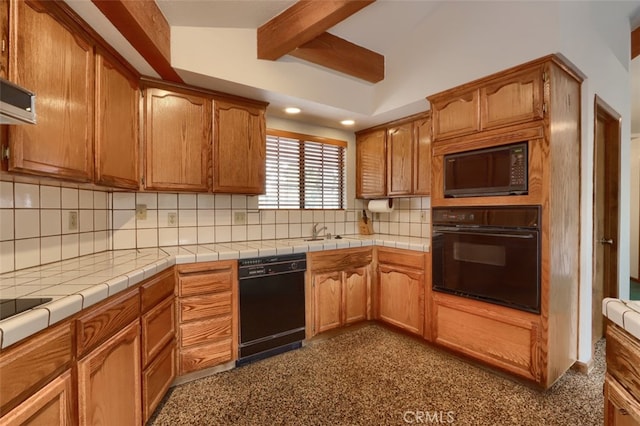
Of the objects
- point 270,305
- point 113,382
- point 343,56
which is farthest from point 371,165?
point 113,382

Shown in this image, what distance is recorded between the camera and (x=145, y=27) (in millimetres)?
1608

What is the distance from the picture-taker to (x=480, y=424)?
1635mm

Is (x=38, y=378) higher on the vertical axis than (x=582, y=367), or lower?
higher

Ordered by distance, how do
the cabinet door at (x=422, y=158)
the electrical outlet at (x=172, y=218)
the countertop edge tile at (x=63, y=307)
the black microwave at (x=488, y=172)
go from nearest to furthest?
the countertop edge tile at (x=63, y=307) < the black microwave at (x=488, y=172) < the electrical outlet at (x=172, y=218) < the cabinet door at (x=422, y=158)

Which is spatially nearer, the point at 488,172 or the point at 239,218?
the point at 488,172

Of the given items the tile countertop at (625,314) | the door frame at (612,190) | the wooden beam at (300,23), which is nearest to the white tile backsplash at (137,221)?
the wooden beam at (300,23)

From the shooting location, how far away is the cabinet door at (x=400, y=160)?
2.97 metres

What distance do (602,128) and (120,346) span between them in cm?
383

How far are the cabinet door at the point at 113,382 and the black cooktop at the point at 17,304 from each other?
0.28 meters

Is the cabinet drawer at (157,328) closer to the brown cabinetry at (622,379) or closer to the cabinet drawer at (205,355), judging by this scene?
the cabinet drawer at (205,355)

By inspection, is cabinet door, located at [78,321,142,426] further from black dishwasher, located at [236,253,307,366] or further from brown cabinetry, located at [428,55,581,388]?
brown cabinetry, located at [428,55,581,388]

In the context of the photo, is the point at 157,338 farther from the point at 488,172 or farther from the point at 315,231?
the point at 488,172

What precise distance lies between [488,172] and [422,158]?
0.81 m

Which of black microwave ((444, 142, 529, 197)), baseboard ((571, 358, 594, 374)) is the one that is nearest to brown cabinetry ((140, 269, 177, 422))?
black microwave ((444, 142, 529, 197))
